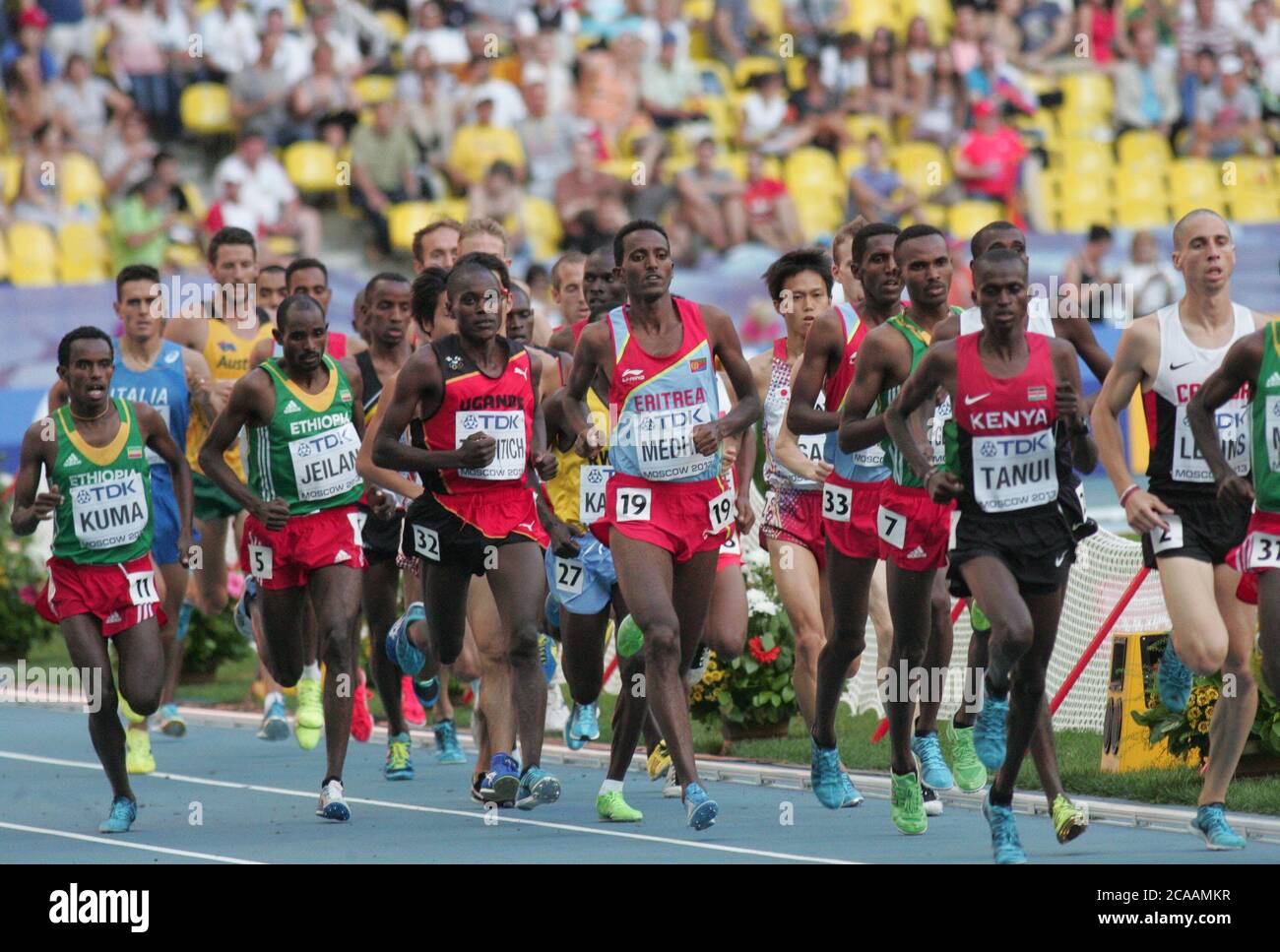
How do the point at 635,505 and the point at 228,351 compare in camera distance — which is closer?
the point at 635,505

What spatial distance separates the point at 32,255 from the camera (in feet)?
72.2

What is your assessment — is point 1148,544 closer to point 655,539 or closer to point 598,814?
point 655,539

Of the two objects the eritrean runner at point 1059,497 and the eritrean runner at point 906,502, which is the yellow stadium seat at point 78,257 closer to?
the eritrean runner at point 1059,497

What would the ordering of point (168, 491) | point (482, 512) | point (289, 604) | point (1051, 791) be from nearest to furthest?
1. point (1051, 791)
2. point (482, 512)
3. point (289, 604)
4. point (168, 491)

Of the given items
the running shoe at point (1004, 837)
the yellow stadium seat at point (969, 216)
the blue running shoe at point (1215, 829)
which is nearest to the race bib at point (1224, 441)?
the blue running shoe at point (1215, 829)

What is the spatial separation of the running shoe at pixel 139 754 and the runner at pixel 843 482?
396cm

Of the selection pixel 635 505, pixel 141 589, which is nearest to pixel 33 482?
pixel 141 589

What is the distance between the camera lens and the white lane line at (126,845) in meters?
8.96

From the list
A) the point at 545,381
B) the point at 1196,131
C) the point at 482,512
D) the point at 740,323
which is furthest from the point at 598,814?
the point at 1196,131

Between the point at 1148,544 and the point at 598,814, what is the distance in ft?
8.84

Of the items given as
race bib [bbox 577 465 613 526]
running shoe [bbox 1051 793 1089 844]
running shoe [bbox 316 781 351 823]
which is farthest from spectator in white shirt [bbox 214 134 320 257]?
running shoe [bbox 1051 793 1089 844]

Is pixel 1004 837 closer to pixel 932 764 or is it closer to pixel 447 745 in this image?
Answer: pixel 932 764

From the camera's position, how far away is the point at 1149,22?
2819 centimetres

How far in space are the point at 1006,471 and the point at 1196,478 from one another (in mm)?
973
